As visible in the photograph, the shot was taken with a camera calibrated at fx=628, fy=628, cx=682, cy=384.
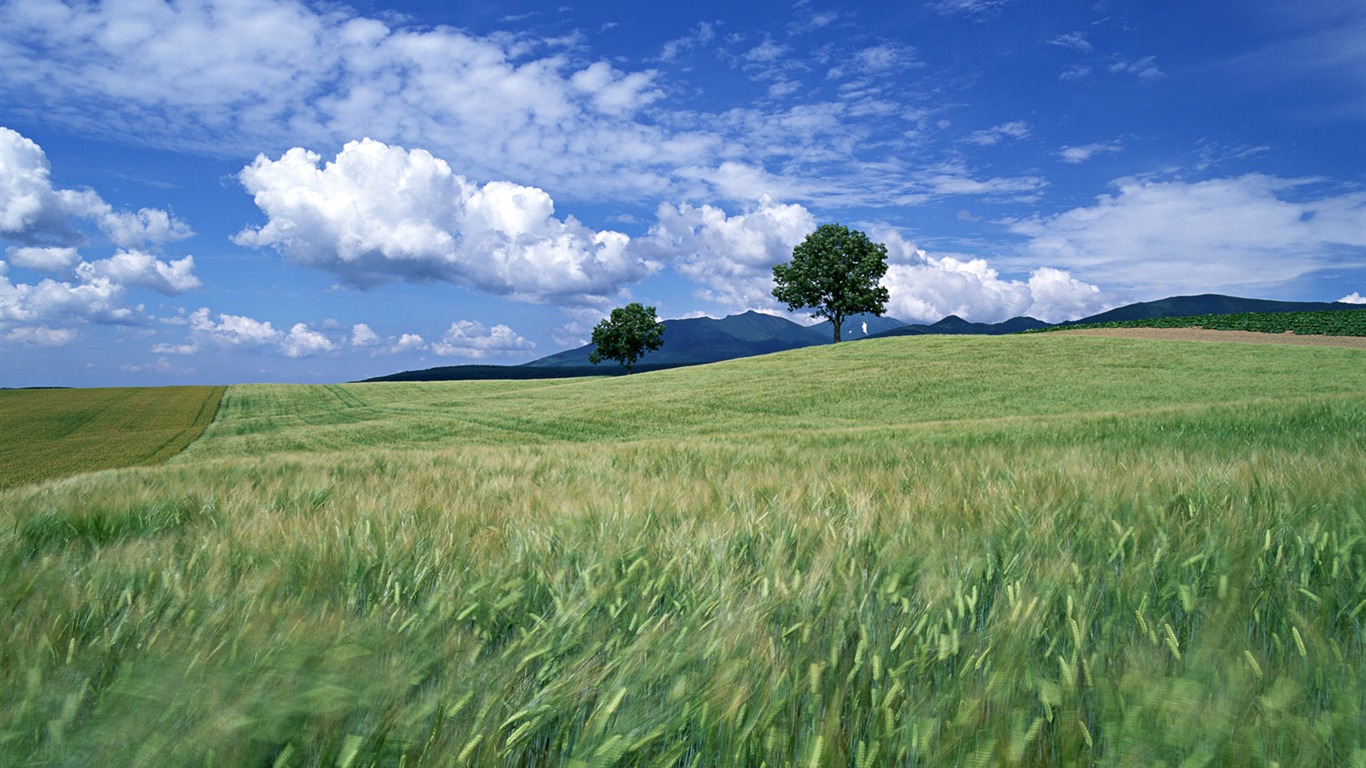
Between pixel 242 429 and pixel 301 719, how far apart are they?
37.0 meters

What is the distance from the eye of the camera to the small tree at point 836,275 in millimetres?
67500

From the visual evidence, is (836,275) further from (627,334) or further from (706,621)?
(706,621)

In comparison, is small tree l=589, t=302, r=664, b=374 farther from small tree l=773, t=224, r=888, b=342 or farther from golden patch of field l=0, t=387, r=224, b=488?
golden patch of field l=0, t=387, r=224, b=488

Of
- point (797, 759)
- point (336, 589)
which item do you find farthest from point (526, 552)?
point (797, 759)

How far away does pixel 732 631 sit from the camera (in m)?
1.30

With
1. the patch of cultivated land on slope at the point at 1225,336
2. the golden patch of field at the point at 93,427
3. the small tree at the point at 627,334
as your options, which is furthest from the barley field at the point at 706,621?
the small tree at the point at 627,334

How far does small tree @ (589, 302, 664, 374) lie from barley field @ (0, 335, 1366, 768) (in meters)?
86.5

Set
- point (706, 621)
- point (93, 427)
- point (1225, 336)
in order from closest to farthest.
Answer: point (706, 621)
point (93, 427)
point (1225, 336)

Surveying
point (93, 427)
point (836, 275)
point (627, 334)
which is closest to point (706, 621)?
point (93, 427)

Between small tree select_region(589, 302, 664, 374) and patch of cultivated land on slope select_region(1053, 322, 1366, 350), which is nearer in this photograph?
patch of cultivated land on slope select_region(1053, 322, 1366, 350)

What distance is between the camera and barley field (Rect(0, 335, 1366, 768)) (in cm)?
99

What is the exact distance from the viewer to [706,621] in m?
1.42

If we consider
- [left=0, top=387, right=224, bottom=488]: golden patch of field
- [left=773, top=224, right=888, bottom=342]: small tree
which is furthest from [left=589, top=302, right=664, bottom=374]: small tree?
[left=0, top=387, right=224, bottom=488]: golden patch of field

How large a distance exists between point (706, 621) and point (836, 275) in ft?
230
